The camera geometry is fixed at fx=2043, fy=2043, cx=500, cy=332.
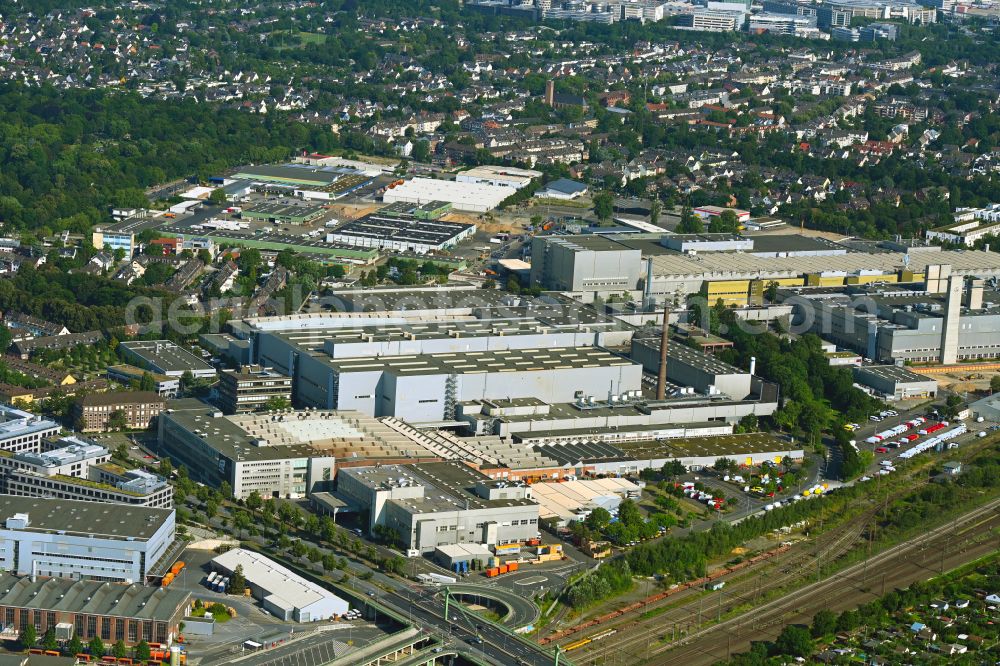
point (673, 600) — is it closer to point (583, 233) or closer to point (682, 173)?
point (583, 233)

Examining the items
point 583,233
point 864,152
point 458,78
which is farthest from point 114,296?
point 458,78

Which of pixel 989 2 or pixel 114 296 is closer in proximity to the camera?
pixel 114 296

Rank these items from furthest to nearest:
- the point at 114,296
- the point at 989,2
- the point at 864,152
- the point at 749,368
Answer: the point at 989,2
the point at 864,152
the point at 114,296
the point at 749,368

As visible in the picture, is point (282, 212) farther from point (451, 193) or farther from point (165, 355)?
point (165, 355)

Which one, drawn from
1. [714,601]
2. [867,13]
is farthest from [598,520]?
[867,13]

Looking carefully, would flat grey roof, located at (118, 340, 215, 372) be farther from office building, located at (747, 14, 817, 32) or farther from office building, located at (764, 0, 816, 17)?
office building, located at (764, 0, 816, 17)

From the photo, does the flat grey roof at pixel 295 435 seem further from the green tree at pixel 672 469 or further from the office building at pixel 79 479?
the green tree at pixel 672 469
